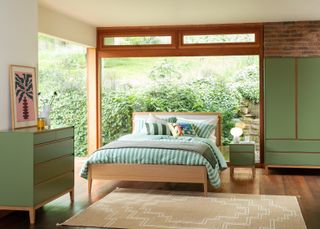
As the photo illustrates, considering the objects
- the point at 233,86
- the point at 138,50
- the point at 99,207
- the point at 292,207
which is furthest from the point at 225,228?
the point at 138,50

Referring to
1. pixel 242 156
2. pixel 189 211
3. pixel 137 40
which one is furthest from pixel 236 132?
pixel 189 211

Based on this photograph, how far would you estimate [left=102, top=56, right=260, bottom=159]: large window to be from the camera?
865cm

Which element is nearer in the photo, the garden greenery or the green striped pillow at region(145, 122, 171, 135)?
the green striped pillow at region(145, 122, 171, 135)

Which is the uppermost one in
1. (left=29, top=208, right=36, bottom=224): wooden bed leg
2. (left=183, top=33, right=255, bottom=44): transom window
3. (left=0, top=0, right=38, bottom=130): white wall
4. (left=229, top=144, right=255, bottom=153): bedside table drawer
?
(left=183, top=33, right=255, bottom=44): transom window

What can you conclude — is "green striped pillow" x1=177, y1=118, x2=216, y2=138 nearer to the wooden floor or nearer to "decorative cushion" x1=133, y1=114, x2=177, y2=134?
"decorative cushion" x1=133, y1=114, x2=177, y2=134

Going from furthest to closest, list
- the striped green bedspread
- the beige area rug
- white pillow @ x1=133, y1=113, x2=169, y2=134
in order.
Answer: white pillow @ x1=133, y1=113, x2=169, y2=134 < the striped green bedspread < the beige area rug

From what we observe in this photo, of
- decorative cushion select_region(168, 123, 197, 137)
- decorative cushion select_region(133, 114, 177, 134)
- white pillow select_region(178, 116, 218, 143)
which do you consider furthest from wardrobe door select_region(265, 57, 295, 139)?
decorative cushion select_region(133, 114, 177, 134)

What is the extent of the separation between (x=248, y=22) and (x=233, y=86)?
3.71ft

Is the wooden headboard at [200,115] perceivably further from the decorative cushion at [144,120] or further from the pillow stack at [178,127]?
the pillow stack at [178,127]

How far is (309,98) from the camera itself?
7.72 metres

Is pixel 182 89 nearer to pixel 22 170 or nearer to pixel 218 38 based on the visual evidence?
pixel 218 38

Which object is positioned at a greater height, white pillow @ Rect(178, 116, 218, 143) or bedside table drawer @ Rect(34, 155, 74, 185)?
white pillow @ Rect(178, 116, 218, 143)

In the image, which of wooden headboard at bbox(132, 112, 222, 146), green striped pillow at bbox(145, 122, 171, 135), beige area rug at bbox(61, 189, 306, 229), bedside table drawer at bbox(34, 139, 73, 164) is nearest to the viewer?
beige area rug at bbox(61, 189, 306, 229)

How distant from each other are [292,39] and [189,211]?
14.2 feet
